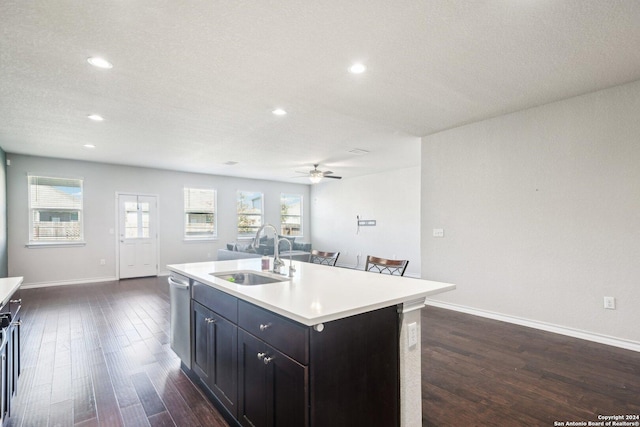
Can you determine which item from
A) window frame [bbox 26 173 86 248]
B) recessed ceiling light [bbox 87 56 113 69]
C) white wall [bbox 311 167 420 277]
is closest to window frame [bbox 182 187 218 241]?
window frame [bbox 26 173 86 248]

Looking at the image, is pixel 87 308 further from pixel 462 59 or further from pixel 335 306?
pixel 462 59

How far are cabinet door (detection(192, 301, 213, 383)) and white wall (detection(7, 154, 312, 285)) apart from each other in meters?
5.82

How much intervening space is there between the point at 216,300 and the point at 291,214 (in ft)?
27.0

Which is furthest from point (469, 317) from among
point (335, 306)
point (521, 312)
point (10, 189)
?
point (10, 189)

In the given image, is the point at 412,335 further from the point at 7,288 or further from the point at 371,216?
the point at 371,216

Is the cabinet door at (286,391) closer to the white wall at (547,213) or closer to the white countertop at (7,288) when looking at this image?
the white countertop at (7,288)

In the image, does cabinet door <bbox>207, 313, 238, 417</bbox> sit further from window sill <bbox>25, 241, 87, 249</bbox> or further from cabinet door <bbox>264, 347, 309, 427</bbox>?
window sill <bbox>25, 241, 87, 249</bbox>

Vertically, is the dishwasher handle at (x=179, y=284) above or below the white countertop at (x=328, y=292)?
below

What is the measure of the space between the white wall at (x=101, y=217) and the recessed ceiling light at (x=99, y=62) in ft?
16.6

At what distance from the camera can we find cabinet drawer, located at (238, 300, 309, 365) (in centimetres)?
135

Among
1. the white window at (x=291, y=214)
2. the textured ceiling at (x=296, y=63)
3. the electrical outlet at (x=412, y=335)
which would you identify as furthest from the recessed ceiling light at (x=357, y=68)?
the white window at (x=291, y=214)

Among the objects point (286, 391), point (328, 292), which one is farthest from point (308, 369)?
point (328, 292)

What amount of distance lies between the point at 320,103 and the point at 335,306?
2705 millimetres

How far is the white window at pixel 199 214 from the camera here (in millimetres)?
8141
